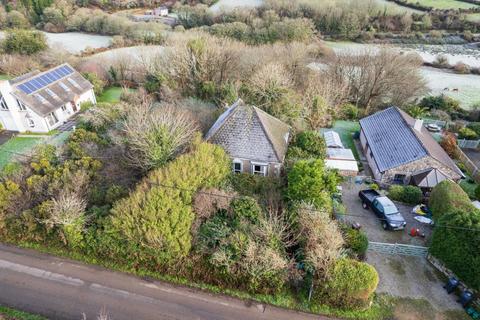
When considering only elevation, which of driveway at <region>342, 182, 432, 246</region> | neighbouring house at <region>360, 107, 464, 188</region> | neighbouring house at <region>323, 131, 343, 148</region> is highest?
neighbouring house at <region>360, 107, 464, 188</region>

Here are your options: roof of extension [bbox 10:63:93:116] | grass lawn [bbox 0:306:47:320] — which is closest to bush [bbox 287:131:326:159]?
grass lawn [bbox 0:306:47:320]

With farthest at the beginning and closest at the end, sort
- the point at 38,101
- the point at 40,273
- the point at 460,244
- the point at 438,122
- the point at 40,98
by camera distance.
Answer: the point at 438,122 < the point at 40,98 < the point at 38,101 < the point at 40,273 < the point at 460,244

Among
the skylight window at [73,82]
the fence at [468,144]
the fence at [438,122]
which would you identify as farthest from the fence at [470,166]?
the skylight window at [73,82]

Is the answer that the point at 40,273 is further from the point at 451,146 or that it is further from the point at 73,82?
the point at 451,146

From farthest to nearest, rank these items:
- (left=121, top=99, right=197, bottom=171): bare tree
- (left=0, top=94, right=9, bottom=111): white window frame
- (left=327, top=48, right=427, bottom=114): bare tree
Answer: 1. (left=327, top=48, right=427, bottom=114): bare tree
2. (left=0, top=94, right=9, bottom=111): white window frame
3. (left=121, top=99, right=197, bottom=171): bare tree

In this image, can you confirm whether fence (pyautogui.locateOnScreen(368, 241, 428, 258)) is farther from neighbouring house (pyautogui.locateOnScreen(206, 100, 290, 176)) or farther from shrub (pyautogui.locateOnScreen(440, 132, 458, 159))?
shrub (pyautogui.locateOnScreen(440, 132, 458, 159))

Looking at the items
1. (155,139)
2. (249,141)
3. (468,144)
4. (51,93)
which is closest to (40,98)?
(51,93)

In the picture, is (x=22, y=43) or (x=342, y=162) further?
(x=22, y=43)

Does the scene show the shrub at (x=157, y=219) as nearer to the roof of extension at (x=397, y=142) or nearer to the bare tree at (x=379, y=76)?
the roof of extension at (x=397, y=142)
